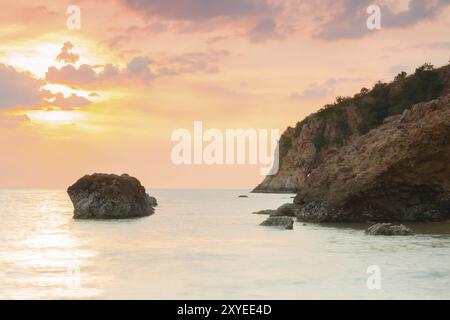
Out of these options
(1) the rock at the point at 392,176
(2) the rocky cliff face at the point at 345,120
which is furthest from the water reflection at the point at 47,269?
(2) the rocky cliff face at the point at 345,120

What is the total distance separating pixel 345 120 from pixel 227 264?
107 metres

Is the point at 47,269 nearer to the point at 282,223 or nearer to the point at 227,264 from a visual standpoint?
the point at 227,264

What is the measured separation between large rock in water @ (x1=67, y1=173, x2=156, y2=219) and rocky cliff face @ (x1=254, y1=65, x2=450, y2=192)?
54.0 metres

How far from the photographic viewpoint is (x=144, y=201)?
156 ft

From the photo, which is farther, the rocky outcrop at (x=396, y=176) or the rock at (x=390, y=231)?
the rocky outcrop at (x=396, y=176)

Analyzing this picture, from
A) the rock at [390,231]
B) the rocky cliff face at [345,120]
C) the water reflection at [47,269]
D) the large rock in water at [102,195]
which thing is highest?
the rocky cliff face at [345,120]

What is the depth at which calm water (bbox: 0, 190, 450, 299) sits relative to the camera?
47.9 ft

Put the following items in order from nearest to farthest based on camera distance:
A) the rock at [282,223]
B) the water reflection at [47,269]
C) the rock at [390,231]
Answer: the water reflection at [47,269], the rock at [390,231], the rock at [282,223]

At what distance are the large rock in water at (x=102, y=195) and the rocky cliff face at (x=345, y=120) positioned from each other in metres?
54.0

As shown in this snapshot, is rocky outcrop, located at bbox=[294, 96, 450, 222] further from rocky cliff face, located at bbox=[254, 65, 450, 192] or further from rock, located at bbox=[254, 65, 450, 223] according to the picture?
rocky cliff face, located at bbox=[254, 65, 450, 192]

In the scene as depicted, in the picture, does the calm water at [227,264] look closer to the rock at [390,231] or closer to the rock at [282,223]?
the rock at [390,231]

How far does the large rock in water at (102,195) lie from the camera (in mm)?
41281

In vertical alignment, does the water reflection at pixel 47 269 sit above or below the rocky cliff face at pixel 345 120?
below

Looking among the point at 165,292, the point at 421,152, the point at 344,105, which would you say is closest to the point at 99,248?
the point at 165,292
